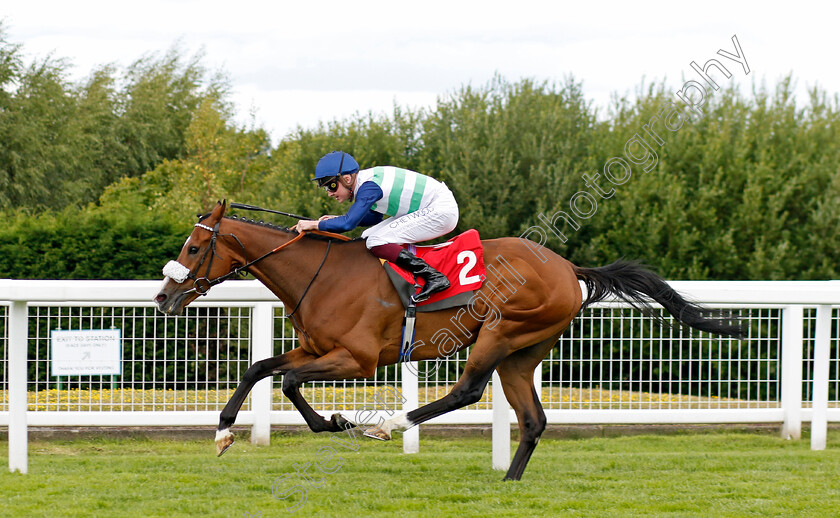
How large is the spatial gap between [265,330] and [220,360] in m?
0.41

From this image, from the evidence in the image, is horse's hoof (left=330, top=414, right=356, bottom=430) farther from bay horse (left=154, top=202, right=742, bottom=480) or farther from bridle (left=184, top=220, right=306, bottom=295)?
bridle (left=184, top=220, right=306, bottom=295)

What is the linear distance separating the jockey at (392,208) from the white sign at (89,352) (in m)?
1.42

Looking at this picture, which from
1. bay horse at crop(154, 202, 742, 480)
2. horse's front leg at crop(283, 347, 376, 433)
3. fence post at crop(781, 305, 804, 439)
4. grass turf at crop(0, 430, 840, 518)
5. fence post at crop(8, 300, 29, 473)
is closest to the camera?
grass turf at crop(0, 430, 840, 518)

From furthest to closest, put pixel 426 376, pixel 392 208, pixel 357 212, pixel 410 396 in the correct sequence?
pixel 410 396 < pixel 426 376 < pixel 392 208 < pixel 357 212

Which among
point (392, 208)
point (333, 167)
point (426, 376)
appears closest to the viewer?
point (333, 167)

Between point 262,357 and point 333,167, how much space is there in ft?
6.19

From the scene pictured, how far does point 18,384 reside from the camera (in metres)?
4.83

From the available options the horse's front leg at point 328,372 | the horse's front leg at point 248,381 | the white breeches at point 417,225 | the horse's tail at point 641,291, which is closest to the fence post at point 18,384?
the horse's front leg at point 248,381

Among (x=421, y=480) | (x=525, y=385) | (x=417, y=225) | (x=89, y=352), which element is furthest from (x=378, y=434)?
(x=89, y=352)

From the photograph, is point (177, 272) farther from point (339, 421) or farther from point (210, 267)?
point (339, 421)

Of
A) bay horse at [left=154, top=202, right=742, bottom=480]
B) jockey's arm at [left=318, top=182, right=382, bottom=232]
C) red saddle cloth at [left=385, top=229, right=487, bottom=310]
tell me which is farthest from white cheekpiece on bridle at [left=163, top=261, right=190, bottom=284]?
red saddle cloth at [left=385, top=229, right=487, bottom=310]

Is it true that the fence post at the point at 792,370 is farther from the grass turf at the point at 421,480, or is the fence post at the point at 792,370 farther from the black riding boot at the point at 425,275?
the black riding boot at the point at 425,275

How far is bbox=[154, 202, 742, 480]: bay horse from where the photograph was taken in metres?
4.54

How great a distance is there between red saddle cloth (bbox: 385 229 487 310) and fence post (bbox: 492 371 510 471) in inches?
32.0
